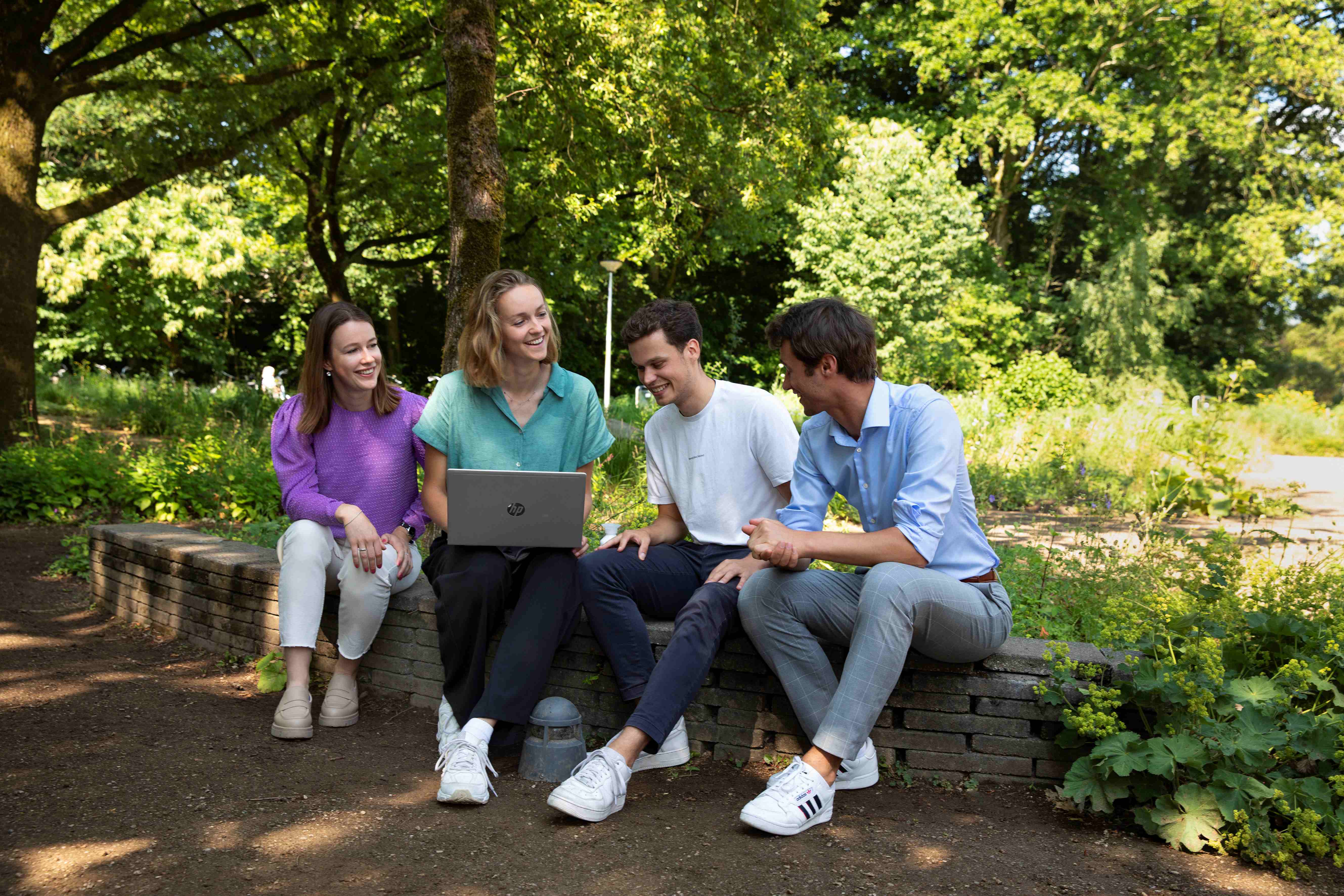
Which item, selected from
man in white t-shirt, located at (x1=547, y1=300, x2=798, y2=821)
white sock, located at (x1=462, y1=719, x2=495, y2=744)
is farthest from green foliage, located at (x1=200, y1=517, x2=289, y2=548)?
man in white t-shirt, located at (x1=547, y1=300, x2=798, y2=821)

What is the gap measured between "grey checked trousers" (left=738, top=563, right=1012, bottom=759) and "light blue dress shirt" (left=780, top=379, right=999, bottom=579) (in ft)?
0.34

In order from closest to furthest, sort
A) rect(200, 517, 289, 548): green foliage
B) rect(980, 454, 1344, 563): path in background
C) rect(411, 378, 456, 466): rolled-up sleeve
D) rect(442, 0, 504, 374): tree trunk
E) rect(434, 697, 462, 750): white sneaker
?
rect(434, 697, 462, 750): white sneaker < rect(411, 378, 456, 466): rolled-up sleeve < rect(442, 0, 504, 374): tree trunk < rect(200, 517, 289, 548): green foliage < rect(980, 454, 1344, 563): path in background

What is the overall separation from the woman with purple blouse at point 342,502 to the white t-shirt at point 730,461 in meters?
1.04

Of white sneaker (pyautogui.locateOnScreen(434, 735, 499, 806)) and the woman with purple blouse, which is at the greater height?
the woman with purple blouse

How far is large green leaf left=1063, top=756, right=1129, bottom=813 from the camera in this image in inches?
107

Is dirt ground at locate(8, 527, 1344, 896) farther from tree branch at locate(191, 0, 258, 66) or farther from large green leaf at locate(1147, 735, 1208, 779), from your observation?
tree branch at locate(191, 0, 258, 66)

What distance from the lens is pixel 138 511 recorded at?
7266 millimetres

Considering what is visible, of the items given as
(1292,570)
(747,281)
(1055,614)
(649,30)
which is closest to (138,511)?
(649,30)

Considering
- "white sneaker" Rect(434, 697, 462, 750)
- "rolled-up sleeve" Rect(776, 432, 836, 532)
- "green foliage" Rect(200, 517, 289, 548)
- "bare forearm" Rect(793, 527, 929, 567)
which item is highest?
"rolled-up sleeve" Rect(776, 432, 836, 532)

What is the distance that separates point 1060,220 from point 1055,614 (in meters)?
24.5

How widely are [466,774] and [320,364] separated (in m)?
1.65

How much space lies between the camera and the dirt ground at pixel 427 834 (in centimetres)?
242

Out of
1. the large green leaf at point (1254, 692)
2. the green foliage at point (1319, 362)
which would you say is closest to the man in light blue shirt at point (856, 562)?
the large green leaf at point (1254, 692)

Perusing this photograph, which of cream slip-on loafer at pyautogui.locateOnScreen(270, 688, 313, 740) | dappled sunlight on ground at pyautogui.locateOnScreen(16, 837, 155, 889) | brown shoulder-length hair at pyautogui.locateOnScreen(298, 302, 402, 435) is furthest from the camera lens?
brown shoulder-length hair at pyautogui.locateOnScreen(298, 302, 402, 435)
